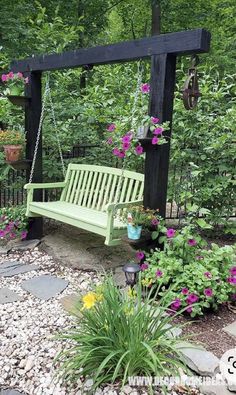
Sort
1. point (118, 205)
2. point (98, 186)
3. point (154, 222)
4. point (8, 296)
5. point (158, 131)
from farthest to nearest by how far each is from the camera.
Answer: point (98, 186), point (118, 205), point (8, 296), point (154, 222), point (158, 131)

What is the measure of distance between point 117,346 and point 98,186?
7.23 feet

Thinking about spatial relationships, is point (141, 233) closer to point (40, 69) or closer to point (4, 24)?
point (40, 69)

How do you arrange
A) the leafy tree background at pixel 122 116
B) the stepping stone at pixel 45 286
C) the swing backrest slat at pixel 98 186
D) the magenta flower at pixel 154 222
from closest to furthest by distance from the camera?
the magenta flower at pixel 154 222 < the stepping stone at pixel 45 286 < the swing backrest slat at pixel 98 186 < the leafy tree background at pixel 122 116

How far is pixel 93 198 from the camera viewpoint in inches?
150

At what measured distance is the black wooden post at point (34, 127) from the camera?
394 cm

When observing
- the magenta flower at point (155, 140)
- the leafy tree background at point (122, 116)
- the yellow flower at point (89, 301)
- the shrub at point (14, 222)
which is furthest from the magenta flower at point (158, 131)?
the shrub at point (14, 222)

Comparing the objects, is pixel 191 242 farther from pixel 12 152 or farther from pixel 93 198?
pixel 12 152

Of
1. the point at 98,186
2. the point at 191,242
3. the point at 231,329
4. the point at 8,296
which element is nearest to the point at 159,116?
the point at 191,242

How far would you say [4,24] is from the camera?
21.2 ft

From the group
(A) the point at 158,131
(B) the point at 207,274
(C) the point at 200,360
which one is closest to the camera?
(C) the point at 200,360

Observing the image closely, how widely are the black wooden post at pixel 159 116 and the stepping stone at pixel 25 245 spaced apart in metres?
1.65

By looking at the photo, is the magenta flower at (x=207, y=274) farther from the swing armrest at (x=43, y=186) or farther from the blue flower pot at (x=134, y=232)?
the swing armrest at (x=43, y=186)

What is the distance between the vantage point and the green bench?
119 inches

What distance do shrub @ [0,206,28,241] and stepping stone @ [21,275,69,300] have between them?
1029mm
